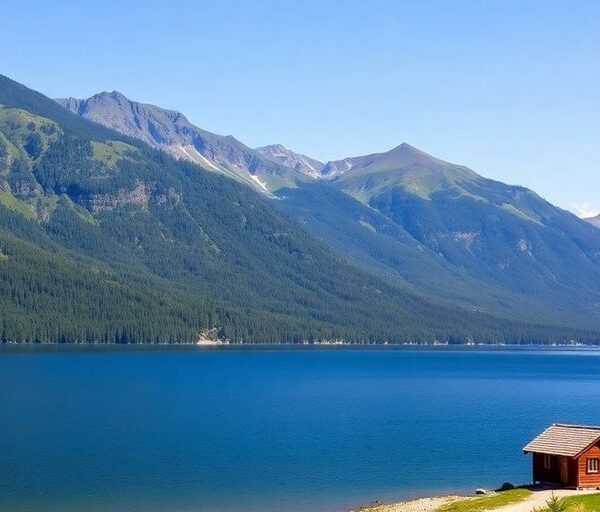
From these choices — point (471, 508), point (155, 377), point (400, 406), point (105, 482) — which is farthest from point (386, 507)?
point (155, 377)

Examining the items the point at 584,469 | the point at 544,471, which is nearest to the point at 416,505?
the point at 544,471

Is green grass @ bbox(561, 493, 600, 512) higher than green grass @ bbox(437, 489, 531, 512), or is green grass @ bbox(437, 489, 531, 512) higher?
green grass @ bbox(561, 493, 600, 512)

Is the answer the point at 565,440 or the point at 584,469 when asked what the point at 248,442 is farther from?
the point at 584,469

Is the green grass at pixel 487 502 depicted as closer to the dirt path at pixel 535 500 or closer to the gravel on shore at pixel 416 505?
the dirt path at pixel 535 500

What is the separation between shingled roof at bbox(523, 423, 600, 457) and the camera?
2810 inches

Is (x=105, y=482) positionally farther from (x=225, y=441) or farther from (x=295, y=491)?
(x=225, y=441)

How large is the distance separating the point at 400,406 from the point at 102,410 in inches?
1745

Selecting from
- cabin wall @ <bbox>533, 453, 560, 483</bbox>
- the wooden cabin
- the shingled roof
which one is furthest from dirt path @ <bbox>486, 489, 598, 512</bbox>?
the shingled roof

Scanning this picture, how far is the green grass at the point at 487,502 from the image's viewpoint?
2557 inches

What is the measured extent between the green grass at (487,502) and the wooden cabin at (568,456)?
12.2 ft

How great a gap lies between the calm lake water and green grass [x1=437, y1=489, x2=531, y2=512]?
34.2ft

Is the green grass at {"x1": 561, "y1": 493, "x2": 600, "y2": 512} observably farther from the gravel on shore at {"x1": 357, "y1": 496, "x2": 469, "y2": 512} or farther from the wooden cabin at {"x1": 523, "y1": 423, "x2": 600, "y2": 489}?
the gravel on shore at {"x1": 357, "y1": 496, "x2": 469, "y2": 512}

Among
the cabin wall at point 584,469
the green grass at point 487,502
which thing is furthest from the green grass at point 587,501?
the cabin wall at point 584,469

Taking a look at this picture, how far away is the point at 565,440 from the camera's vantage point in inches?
2886
